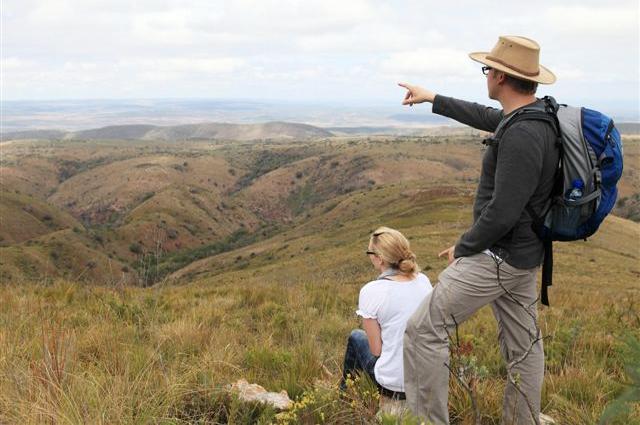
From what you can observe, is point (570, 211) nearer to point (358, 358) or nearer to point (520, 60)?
point (520, 60)

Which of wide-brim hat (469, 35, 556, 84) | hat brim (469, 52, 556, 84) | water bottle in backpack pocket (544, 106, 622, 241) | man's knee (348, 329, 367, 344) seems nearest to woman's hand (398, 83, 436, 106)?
hat brim (469, 52, 556, 84)

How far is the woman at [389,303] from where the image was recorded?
3.51m

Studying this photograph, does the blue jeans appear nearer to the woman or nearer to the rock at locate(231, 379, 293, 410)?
the woman

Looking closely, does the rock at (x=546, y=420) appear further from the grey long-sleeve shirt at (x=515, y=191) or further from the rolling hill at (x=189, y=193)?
the rolling hill at (x=189, y=193)

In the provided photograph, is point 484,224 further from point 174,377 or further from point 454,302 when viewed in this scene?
point 174,377

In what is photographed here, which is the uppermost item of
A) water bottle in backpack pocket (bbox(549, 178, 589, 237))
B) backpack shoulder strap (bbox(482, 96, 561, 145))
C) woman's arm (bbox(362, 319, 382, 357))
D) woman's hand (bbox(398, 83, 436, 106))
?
woman's hand (bbox(398, 83, 436, 106))

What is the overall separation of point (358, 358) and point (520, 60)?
95.0 inches

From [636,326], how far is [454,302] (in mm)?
4891

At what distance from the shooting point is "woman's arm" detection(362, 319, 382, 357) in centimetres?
357

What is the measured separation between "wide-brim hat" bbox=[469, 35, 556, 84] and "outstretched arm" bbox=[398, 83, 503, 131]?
0.75m

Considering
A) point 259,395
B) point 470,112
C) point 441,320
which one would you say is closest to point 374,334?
point 441,320

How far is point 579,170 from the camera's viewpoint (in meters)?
2.79

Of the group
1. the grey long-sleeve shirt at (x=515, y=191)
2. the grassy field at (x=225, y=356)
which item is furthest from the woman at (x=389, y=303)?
the grey long-sleeve shirt at (x=515, y=191)

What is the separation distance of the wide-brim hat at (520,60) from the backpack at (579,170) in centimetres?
21
